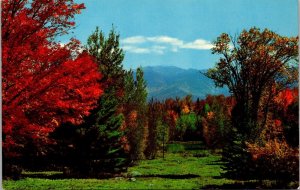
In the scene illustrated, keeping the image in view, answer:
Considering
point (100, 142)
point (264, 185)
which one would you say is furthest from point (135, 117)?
point (264, 185)

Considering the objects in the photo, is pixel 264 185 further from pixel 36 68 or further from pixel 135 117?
pixel 135 117

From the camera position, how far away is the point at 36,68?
62.5ft

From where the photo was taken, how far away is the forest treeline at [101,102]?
62.3 feet

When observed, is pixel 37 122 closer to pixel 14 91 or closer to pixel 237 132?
pixel 14 91

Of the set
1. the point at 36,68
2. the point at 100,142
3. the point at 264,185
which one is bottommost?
the point at 264,185

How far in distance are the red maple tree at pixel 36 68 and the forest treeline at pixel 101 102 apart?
4cm

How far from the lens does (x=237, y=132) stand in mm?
30359

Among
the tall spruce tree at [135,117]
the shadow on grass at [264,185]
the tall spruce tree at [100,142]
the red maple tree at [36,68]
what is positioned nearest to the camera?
the red maple tree at [36,68]

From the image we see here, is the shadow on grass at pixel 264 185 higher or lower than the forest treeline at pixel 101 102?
lower

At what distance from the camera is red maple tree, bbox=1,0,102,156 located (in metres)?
18.5

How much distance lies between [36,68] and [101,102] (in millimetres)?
12763

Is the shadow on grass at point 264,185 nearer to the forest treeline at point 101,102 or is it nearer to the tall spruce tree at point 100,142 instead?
the forest treeline at point 101,102

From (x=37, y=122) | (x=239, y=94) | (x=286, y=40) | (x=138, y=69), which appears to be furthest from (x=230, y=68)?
(x=138, y=69)

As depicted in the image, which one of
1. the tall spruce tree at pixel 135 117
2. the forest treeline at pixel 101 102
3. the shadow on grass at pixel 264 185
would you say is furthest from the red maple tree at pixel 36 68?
the tall spruce tree at pixel 135 117
